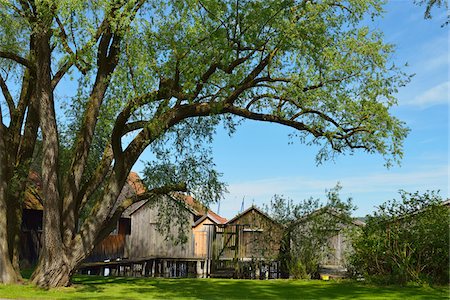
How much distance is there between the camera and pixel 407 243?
19484mm

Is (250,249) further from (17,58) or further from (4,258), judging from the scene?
(17,58)

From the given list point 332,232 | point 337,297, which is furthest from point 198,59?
point 332,232

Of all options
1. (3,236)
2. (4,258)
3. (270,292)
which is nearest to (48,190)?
(3,236)

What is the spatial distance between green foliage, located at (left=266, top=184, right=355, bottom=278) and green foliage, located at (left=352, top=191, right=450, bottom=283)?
1773mm

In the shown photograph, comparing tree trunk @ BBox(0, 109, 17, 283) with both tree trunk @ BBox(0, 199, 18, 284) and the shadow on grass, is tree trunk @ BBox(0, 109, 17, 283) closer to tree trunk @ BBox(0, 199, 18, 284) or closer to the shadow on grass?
tree trunk @ BBox(0, 199, 18, 284)

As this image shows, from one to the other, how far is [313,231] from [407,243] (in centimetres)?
473

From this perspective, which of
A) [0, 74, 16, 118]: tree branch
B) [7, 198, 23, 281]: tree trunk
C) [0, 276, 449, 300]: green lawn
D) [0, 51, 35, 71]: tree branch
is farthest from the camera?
[0, 74, 16, 118]: tree branch

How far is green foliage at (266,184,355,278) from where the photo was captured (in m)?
23.1

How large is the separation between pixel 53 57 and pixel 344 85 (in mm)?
11215

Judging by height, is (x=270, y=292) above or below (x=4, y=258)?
below

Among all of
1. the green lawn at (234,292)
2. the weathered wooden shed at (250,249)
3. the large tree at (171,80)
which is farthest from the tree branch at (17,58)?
the weathered wooden shed at (250,249)

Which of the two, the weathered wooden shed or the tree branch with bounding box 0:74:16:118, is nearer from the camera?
the tree branch with bounding box 0:74:16:118

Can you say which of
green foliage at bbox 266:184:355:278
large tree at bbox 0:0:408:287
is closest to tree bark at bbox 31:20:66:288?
large tree at bbox 0:0:408:287

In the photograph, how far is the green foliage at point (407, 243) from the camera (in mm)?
19172
